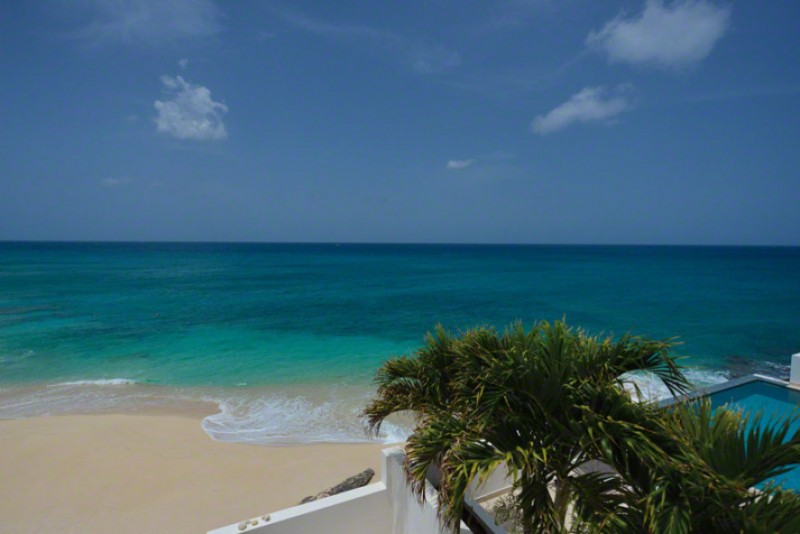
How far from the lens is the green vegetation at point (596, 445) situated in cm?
222

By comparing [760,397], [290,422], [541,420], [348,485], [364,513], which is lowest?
[290,422]

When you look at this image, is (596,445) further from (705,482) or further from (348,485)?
(348,485)

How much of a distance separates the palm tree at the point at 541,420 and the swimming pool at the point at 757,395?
6752mm

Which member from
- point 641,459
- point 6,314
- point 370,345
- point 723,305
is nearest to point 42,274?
point 6,314

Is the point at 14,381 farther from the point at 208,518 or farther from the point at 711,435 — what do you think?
the point at 711,435

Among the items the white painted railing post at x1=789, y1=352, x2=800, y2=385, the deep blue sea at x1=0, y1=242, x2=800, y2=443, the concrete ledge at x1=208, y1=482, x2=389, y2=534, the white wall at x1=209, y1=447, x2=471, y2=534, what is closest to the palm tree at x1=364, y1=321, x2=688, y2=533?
the white wall at x1=209, y1=447, x2=471, y2=534

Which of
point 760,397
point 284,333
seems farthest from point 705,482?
point 284,333

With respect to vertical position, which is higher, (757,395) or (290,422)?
(757,395)

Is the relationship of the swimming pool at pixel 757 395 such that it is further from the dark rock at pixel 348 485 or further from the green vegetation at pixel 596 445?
the dark rock at pixel 348 485

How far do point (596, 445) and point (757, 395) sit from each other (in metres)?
8.94

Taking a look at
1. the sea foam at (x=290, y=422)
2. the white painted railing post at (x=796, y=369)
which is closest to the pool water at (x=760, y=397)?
the white painted railing post at (x=796, y=369)

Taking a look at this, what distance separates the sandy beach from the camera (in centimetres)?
738

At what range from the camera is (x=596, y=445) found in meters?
2.70

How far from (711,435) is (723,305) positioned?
3877 cm
